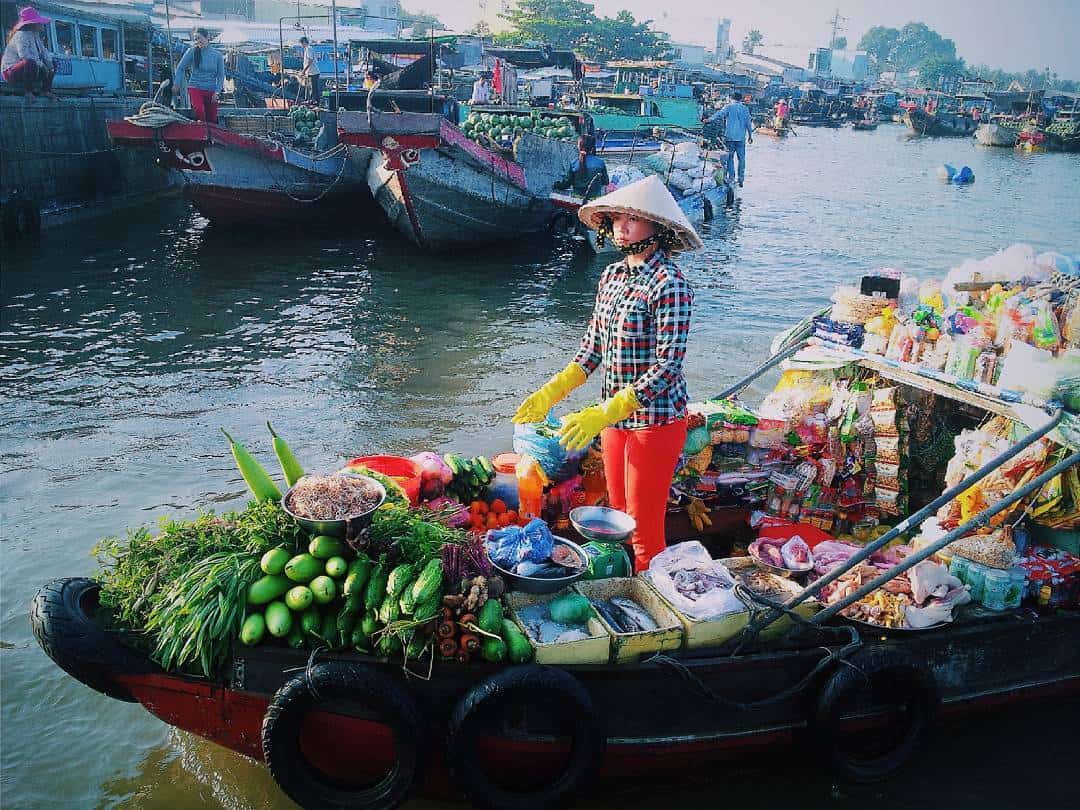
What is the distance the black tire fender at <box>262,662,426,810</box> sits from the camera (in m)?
3.21

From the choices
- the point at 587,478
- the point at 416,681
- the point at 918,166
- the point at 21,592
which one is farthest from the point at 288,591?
the point at 918,166

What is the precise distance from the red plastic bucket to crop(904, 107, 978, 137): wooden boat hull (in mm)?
56748

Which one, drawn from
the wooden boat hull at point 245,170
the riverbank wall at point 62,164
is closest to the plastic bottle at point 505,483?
the wooden boat hull at point 245,170

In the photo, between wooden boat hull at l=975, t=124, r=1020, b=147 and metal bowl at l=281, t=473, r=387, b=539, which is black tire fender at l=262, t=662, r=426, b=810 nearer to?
metal bowl at l=281, t=473, r=387, b=539

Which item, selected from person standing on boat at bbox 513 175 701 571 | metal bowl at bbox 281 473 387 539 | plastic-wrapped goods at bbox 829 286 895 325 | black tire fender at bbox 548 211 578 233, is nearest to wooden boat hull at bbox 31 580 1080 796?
metal bowl at bbox 281 473 387 539

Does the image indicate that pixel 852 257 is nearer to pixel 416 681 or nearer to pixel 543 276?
pixel 543 276

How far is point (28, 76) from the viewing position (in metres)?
16.5

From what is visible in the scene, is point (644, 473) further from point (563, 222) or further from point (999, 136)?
point (999, 136)

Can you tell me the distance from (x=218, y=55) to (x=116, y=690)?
15.1 m

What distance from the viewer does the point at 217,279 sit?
13.6 metres

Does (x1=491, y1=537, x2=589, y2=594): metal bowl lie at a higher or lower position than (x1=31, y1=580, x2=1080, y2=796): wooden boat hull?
higher

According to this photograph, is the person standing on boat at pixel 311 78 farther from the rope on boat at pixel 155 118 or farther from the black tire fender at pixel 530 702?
the black tire fender at pixel 530 702

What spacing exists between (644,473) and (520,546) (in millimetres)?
755

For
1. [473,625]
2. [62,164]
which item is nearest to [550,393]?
[473,625]
